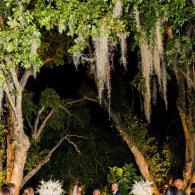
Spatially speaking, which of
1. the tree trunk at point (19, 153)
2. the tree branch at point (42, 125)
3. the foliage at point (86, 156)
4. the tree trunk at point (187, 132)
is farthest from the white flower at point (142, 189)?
the foliage at point (86, 156)

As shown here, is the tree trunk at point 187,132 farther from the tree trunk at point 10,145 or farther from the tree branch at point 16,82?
the tree trunk at point 10,145

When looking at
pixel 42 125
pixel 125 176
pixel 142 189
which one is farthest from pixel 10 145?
pixel 142 189

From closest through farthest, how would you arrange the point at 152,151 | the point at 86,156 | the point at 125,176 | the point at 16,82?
1. the point at 16,82
2. the point at 125,176
3. the point at 152,151
4. the point at 86,156

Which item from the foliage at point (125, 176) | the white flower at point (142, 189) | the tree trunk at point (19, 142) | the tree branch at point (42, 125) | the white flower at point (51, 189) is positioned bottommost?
the white flower at point (142, 189)

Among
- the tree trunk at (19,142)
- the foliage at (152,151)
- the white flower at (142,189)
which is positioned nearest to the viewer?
the tree trunk at (19,142)

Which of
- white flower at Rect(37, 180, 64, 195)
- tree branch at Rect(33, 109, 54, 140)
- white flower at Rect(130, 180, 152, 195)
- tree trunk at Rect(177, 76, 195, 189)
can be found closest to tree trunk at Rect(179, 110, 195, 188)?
tree trunk at Rect(177, 76, 195, 189)

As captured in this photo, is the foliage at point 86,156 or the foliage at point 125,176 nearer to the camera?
the foliage at point 125,176

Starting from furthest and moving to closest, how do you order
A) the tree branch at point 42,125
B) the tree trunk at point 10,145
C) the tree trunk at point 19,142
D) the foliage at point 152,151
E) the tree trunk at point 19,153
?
the foliage at point 152,151 → the tree branch at point 42,125 → the tree trunk at point 10,145 → the tree trunk at point 19,153 → the tree trunk at point 19,142

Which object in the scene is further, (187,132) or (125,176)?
(125,176)

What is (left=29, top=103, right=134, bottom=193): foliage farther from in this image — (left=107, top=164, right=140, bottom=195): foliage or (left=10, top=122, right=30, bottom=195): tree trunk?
(left=10, top=122, right=30, bottom=195): tree trunk

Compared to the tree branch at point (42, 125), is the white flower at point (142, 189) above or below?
below

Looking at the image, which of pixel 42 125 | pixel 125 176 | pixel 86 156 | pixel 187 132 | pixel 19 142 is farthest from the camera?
pixel 86 156

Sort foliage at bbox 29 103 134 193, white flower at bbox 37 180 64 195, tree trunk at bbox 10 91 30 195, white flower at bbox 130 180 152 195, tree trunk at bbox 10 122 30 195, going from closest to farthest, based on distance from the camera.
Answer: tree trunk at bbox 10 91 30 195 < tree trunk at bbox 10 122 30 195 < white flower at bbox 37 180 64 195 < white flower at bbox 130 180 152 195 < foliage at bbox 29 103 134 193

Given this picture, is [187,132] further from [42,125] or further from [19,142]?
[19,142]
